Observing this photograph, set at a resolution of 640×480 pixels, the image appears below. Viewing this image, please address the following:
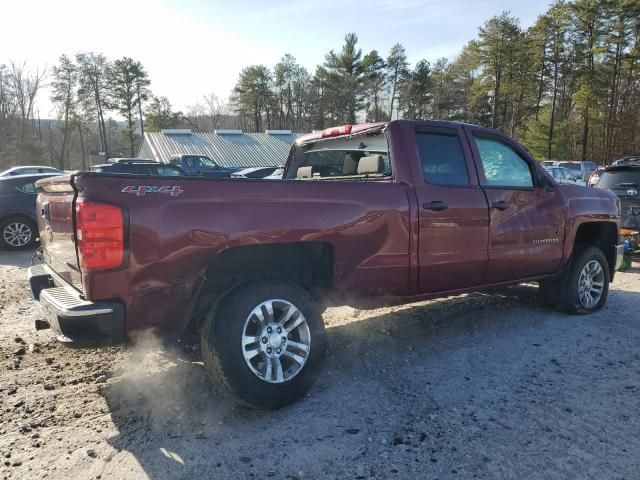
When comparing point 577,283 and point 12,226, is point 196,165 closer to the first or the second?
point 12,226

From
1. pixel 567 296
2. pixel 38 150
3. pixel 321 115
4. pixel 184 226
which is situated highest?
pixel 321 115

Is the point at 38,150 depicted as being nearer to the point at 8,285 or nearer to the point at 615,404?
the point at 8,285

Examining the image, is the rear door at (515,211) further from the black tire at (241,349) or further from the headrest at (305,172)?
the black tire at (241,349)

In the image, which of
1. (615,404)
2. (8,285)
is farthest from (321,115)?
(615,404)

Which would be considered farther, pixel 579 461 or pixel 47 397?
pixel 47 397

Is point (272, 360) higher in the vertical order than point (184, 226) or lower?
lower

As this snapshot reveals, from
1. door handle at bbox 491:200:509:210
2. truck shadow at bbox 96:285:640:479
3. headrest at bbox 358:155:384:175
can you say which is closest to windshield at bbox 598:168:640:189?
truck shadow at bbox 96:285:640:479

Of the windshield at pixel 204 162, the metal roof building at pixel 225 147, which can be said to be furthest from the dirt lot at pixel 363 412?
the metal roof building at pixel 225 147

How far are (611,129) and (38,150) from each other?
55.5m

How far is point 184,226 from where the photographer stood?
9.20 feet

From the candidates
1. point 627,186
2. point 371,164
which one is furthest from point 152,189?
point 627,186

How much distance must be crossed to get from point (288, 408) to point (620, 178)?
8.68m

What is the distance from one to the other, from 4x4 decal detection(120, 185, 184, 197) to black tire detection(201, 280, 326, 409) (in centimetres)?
76

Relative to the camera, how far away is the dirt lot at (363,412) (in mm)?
2613
